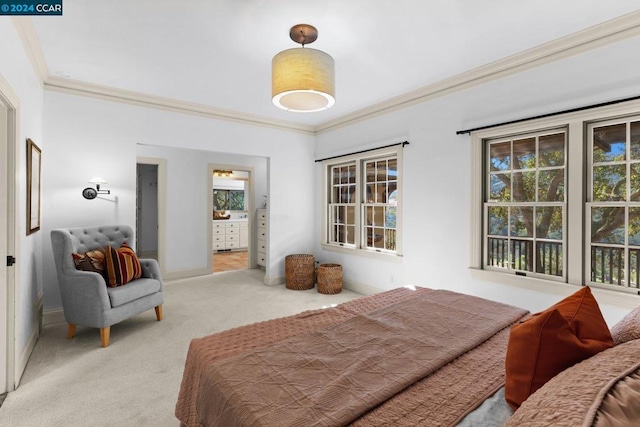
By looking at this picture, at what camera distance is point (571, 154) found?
274 cm

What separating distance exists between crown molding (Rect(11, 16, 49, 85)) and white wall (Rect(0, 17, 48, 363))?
0.06 metres

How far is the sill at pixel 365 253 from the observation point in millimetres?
4250

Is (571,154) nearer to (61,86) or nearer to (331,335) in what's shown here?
(331,335)

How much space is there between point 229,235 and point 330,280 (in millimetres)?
5068

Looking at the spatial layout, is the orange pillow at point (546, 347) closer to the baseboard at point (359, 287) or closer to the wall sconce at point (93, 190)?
the baseboard at point (359, 287)

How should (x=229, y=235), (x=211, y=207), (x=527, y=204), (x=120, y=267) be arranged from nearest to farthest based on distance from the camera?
1. (x=527, y=204)
2. (x=120, y=267)
3. (x=211, y=207)
4. (x=229, y=235)

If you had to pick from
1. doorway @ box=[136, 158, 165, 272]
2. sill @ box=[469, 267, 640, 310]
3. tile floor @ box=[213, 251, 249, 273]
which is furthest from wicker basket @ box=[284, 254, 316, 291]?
doorway @ box=[136, 158, 165, 272]

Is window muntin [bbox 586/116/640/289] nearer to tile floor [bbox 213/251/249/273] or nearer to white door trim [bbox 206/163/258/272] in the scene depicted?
white door trim [bbox 206/163/258/272]

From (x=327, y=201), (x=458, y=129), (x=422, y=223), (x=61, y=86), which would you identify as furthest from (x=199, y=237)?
(x=458, y=129)

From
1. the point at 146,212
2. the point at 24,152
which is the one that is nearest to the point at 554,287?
the point at 24,152

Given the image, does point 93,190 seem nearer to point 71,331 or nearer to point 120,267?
point 120,267

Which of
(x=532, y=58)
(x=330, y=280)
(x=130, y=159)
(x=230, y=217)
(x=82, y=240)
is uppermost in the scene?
(x=532, y=58)

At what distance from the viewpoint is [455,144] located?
3.57 meters

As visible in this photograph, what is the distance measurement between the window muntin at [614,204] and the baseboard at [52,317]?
17.2ft
